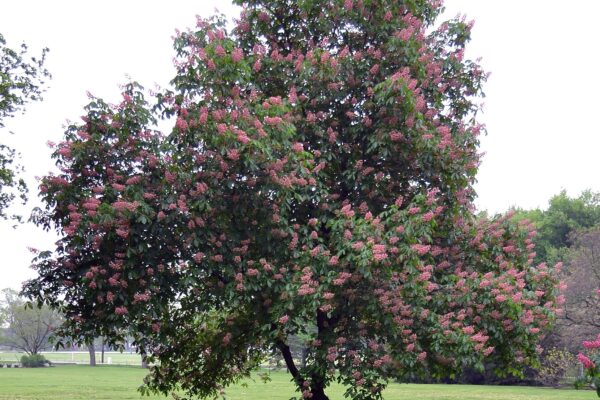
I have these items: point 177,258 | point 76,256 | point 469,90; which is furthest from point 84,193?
point 469,90

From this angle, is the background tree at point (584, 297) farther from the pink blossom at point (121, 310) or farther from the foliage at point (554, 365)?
the pink blossom at point (121, 310)

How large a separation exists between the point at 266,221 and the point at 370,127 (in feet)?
8.79

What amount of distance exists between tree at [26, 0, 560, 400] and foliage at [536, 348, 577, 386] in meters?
25.3

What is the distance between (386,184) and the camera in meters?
12.3

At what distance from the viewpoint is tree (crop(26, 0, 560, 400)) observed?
10.5 meters

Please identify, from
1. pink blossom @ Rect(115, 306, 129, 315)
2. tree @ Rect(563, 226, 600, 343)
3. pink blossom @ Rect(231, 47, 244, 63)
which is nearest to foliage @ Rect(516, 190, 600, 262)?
tree @ Rect(563, 226, 600, 343)

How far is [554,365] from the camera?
141 ft

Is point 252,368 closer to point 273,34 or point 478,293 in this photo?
point 478,293

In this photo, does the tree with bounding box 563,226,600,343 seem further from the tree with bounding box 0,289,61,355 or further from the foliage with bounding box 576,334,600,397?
the tree with bounding box 0,289,61,355

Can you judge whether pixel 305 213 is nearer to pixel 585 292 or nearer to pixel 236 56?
pixel 236 56

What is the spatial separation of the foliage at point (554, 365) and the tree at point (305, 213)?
2528cm

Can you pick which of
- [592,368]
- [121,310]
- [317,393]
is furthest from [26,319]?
[592,368]

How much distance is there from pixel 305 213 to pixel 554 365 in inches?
1426

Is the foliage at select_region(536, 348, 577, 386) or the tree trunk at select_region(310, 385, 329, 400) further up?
the tree trunk at select_region(310, 385, 329, 400)
